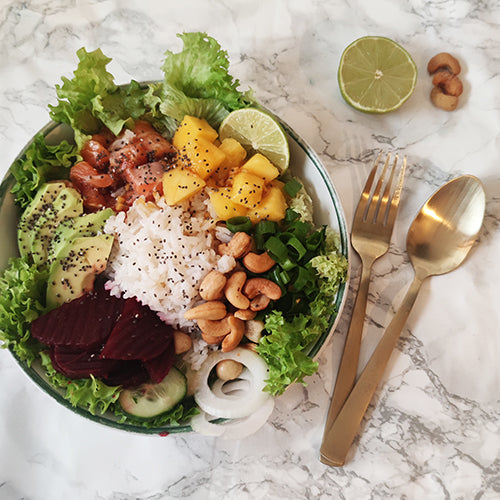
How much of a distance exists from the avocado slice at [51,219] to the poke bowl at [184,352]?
0.09m

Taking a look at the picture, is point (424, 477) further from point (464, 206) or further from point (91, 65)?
point (91, 65)

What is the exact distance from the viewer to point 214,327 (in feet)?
7.48

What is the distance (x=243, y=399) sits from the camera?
2.29 m

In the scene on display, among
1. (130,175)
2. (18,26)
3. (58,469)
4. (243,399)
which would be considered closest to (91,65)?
(130,175)

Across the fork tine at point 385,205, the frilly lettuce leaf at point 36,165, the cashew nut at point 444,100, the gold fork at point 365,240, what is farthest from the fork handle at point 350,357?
the frilly lettuce leaf at point 36,165

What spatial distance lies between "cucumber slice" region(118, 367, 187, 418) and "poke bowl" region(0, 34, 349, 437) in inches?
0.5

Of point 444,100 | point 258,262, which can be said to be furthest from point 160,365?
point 444,100

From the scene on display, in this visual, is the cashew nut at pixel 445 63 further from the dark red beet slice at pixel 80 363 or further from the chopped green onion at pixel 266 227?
the dark red beet slice at pixel 80 363

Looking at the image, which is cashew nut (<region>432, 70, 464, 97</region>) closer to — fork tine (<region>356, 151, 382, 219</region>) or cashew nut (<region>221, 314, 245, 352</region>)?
fork tine (<region>356, 151, 382, 219</region>)

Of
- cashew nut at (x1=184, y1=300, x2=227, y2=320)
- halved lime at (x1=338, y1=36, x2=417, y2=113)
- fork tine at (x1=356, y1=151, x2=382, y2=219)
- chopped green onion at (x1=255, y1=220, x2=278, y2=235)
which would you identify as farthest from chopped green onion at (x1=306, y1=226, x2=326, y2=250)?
halved lime at (x1=338, y1=36, x2=417, y2=113)

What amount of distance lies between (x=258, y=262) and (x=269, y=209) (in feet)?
0.86

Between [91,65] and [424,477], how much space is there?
8.68ft

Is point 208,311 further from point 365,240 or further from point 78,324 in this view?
point 365,240

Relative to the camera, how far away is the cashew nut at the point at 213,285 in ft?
7.47
